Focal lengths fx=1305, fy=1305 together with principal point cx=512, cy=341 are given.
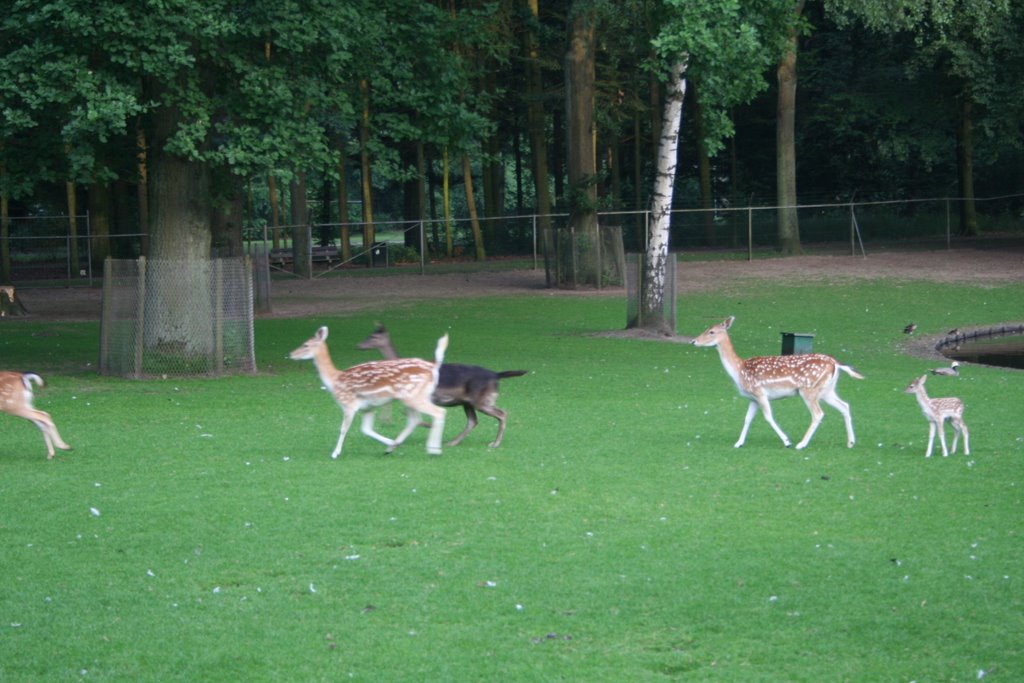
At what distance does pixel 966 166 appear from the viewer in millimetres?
49250

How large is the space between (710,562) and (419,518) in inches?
102

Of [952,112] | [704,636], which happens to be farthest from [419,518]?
[952,112]

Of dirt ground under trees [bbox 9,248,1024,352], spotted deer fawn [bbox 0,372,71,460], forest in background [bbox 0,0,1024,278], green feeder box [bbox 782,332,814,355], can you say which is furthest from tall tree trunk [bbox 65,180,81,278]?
spotted deer fawn [bbox 0,372,71,460]

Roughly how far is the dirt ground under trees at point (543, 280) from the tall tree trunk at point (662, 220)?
8806mm

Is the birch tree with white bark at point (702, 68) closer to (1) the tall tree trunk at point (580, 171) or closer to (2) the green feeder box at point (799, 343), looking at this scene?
(2) the green feeder box at point (799, 343)

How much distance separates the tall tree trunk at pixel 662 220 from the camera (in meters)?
25.2

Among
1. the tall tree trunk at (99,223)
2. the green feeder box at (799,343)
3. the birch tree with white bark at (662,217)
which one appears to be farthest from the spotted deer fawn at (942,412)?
the tall tree trunk at (99,223)

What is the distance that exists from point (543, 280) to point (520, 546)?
3054cm

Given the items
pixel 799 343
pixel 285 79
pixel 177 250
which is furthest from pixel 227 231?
pixel 799 343

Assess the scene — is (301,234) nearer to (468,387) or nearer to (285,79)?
(285,79)

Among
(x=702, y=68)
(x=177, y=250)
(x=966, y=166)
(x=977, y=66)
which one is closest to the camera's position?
(x=177, y=250)

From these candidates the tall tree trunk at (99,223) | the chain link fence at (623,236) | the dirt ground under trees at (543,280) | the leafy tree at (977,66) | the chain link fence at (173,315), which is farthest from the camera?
the chain link fence at (623,236)

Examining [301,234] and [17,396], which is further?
[301,234]

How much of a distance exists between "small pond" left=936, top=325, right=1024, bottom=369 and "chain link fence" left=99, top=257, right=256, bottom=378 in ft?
44.1
